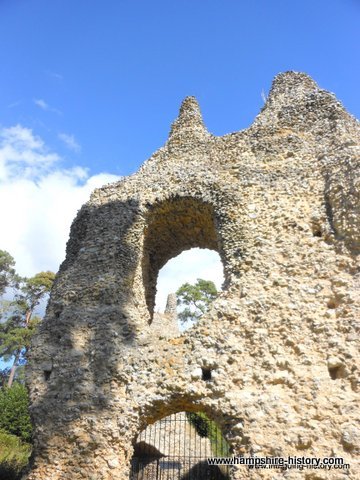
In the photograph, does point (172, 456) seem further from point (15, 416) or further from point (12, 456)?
point (15, 416)

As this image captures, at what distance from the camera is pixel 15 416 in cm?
1702

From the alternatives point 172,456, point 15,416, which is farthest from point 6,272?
point 172,456

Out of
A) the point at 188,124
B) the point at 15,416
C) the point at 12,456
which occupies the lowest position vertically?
the point at 12,456

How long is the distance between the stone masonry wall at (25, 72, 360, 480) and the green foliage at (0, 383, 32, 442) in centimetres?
1109

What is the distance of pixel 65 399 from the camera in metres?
6.82

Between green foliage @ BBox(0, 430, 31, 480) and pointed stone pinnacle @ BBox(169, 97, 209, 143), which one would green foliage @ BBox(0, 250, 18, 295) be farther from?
pointed stone pinnacle @ BBox(169, 97, 209, 143)

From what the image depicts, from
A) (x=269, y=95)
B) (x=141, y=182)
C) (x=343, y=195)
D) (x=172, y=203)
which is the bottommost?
(x=343, y=195)

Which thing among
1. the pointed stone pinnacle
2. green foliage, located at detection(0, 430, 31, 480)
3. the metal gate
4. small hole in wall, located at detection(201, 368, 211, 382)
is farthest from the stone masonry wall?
the metal gate

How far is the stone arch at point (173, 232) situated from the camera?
29.2 ft

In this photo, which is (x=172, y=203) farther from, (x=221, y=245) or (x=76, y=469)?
(x=76, y=469)

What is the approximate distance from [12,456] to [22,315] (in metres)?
13.8

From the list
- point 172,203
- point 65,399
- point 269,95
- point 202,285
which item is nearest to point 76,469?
point 65,399

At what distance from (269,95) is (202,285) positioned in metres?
17.6

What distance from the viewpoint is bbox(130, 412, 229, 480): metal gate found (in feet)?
37.8
